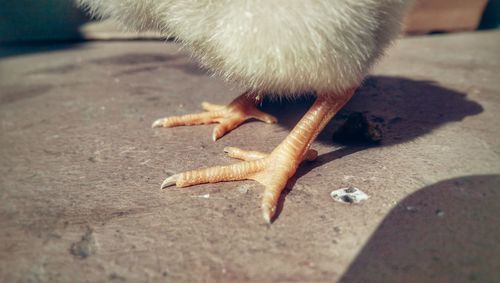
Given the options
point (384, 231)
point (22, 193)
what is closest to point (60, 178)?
point (22, 193)

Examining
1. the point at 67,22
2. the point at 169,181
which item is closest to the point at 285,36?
the point at 169,181

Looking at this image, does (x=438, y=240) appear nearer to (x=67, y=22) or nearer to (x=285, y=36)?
(x=285, y=36)

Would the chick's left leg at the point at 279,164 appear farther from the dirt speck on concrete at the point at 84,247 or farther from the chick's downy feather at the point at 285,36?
the dirt speck on concrete at the point at 84,247

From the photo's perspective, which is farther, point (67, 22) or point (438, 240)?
point (67, 22)

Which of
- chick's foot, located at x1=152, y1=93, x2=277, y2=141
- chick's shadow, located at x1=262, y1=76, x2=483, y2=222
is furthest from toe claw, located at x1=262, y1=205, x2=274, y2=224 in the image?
chick's foot, located at x1=152, y1=93, x2=277, y2=141

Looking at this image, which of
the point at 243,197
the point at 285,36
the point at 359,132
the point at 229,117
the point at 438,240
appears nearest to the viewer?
the point at 438,240

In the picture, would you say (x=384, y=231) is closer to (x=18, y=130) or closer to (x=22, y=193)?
(x=22, y=193)

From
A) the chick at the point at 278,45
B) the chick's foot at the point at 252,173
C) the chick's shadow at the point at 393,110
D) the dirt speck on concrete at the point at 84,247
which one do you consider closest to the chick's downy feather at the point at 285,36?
the chick at the point at 278,45
